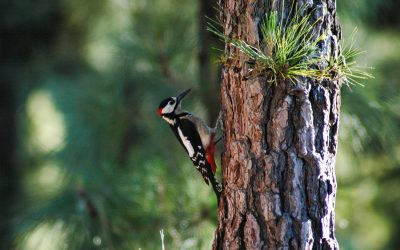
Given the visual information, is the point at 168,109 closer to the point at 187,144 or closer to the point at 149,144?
the point at 187,144

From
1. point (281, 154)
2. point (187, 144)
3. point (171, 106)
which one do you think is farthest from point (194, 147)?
point (281, 154)

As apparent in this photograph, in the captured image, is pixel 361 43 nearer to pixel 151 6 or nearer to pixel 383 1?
pixel 383 1

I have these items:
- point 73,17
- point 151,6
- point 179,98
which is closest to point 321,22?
point 179,98

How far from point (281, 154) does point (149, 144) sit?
9.20 feet

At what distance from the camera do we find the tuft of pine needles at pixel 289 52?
2.14 metres

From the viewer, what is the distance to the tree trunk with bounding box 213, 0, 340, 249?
7.20 feet

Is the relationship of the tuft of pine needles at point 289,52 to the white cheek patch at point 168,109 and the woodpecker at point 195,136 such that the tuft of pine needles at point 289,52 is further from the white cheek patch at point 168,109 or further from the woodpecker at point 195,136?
the white cheek patch at point 168,109

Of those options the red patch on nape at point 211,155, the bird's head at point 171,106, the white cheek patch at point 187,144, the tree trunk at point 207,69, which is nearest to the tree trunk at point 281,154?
the red patch on nape at point 211,155

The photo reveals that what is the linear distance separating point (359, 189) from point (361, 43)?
1.69 metres

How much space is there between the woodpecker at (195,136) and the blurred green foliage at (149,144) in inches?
10.1

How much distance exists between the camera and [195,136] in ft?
12.0

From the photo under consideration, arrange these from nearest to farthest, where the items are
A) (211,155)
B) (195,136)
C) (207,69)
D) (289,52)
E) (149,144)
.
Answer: (289,52) → (211,155) → (195,136) → (207,69) → (149,144)

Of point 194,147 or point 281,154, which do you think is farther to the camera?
point 194,147

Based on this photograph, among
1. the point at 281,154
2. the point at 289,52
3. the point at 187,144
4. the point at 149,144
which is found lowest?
the point at 149,144
